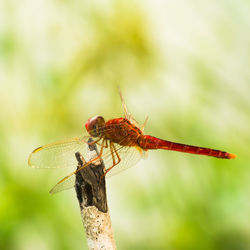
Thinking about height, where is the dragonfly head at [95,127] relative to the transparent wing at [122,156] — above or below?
above

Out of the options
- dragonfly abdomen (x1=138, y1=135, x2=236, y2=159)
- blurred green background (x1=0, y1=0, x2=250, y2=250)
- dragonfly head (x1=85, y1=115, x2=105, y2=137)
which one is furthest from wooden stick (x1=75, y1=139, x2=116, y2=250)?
blurred green background (x1=0, y1=0, x2=250, y2=250)

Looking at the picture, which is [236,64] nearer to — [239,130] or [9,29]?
[239,130]

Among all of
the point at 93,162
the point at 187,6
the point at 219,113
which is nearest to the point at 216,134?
the point at 219,113

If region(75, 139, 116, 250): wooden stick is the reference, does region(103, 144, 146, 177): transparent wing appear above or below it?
above

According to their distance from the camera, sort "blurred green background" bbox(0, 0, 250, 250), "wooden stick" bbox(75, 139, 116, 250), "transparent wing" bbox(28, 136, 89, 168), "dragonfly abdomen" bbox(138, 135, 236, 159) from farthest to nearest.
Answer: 1. "blurred green background" bbox(0, 0, 250, 250)
2. "dragonfly abdomen" bbox(138, 135, 236, 159)
3. "transparent wing" bbox(28, 136, 89, 168)
4. "wooden stick" bbox(75, 139, 116, 250)

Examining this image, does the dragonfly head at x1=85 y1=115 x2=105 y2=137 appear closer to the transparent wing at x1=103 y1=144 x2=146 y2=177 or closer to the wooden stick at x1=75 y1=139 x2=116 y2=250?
the transparent wing at x1=103 y1=144 x2=146 y2=177

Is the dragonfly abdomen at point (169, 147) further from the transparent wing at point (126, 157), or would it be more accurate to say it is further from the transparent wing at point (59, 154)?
the transparent wing at point (59, 154)

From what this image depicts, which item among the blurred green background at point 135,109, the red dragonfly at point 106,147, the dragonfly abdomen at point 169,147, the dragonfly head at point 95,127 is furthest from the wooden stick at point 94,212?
the blurred green background at point 135,109
